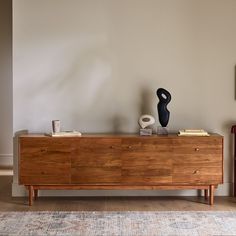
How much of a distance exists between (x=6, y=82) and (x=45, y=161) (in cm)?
286

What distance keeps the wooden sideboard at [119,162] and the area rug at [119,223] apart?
0.36 m

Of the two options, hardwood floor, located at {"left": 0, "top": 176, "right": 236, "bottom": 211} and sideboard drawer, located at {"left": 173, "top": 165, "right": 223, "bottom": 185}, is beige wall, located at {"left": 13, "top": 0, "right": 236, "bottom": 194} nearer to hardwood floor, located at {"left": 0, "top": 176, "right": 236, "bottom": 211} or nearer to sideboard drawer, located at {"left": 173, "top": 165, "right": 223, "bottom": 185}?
sideboard drawer, located at {"left": 173, "top": 165, "right": 223, "bottom": 185}

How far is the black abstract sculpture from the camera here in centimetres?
469

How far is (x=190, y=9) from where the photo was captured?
4918 millimetres

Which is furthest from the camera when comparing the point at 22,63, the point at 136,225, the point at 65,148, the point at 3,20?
the point at 3,20

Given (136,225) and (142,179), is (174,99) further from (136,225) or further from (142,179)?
(136,225)

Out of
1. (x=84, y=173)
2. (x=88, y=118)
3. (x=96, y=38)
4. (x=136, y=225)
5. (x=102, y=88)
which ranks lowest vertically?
(x=136, y=225)

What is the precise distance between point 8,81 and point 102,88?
2574mm

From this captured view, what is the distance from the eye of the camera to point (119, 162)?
14.8ft

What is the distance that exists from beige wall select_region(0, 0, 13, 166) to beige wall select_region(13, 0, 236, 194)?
219 cm

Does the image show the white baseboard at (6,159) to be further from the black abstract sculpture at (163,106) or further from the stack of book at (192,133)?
the stack of book at (192,133)

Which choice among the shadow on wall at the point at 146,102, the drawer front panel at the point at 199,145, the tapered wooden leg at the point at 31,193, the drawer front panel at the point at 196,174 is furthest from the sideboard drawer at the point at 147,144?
the tapered wooden leg at the point at 31,193

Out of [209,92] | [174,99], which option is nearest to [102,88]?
[174,99]

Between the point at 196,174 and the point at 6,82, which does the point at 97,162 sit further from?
the point at 6,82
